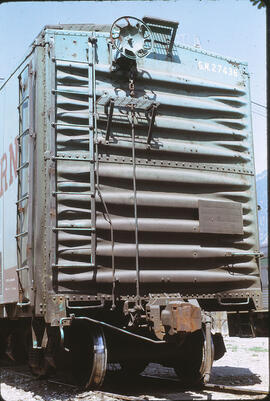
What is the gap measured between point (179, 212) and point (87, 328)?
1927 millimetres

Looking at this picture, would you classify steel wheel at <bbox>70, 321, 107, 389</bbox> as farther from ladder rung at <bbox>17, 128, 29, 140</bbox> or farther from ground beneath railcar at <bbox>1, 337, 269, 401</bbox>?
ladder rung at <bbox>17, 128, 29, 140</bbox>

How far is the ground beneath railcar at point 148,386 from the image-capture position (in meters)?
6.25

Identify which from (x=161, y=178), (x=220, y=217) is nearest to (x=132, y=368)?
(x=220, y=217)

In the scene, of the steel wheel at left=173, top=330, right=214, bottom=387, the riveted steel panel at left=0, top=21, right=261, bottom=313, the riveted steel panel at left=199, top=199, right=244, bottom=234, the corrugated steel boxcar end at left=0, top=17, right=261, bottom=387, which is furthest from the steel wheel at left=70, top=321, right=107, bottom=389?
the riveted steel panel at left=199, top=199, right=244, bottom=234

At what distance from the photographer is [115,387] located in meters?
7.27

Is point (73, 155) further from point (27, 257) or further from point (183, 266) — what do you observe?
point (183, 266)

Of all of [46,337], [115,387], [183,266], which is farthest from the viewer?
[115,387]

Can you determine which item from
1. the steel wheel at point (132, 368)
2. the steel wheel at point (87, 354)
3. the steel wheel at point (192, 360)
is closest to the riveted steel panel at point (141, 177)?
the steel wheel at point (87, 354)

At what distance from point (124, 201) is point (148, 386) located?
9.20 feet

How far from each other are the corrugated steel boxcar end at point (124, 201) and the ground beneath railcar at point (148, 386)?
261mm

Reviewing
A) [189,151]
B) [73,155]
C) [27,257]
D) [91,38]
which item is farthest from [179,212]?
[91,38]

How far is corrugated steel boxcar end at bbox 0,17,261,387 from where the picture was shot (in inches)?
244

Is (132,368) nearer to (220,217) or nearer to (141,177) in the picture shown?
(220,217)

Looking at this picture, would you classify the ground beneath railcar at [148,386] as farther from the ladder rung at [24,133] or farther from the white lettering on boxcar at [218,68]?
the white lettering on boxcar at [218,68]
